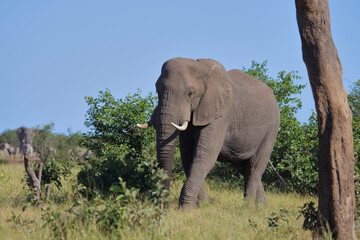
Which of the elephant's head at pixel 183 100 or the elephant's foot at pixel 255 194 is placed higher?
the elephant's head at pixel 183 100

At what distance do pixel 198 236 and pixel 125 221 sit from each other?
0.96 meters

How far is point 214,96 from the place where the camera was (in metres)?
8.20

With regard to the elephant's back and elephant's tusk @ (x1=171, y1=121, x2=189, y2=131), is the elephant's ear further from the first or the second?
the elephant's back

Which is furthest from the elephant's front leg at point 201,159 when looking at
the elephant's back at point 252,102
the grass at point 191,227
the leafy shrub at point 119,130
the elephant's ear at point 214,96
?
the leafy shrub at point 119,130

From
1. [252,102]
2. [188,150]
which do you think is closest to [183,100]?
[188,150]

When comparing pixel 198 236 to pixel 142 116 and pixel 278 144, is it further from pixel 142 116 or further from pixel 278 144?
pixel 278 144

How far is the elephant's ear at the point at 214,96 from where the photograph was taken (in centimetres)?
799

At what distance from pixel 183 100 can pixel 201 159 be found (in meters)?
1.11

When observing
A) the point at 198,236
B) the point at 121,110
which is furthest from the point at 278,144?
the point at 198,236

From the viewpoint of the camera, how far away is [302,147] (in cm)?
1331

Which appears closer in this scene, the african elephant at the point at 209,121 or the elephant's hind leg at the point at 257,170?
the african elephant at the point at 209,121

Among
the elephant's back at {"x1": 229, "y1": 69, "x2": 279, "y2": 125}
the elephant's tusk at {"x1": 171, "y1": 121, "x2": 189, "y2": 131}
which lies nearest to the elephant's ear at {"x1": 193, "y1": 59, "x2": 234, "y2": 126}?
the elephant's tusk at {"x1": 171, "y1": 121, "x2": 189, "y2": 131}

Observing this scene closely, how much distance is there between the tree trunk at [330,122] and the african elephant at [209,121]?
83.3 inches

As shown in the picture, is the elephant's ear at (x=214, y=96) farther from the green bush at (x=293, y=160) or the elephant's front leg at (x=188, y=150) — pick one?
the green bush at (x=293, y=160)
